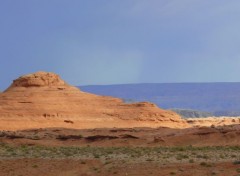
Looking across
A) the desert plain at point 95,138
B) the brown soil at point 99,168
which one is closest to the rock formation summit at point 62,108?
the desert plain at point 95,138

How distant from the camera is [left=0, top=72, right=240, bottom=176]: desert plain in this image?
22.3m

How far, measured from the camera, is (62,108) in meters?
57.8

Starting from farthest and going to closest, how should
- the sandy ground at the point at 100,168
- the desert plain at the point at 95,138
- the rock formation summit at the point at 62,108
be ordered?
the rock formation summit at the point at 62,108
the desert plain at the point at 95,138
the sandy ground at the point at 100,168

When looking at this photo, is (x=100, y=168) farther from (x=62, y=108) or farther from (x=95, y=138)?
(x=62, y=108)

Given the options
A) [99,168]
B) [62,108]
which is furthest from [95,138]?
[99,168]

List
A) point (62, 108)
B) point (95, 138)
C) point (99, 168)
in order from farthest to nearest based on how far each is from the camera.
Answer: point (62, 108)
point (95, 138)
point (99, 168)

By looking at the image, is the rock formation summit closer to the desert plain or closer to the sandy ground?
the desert plain

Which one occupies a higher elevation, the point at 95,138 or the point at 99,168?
the point at 95,138

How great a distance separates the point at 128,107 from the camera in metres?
61.1

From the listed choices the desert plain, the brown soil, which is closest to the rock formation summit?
the desert plain

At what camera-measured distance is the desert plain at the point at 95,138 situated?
73.0 feet

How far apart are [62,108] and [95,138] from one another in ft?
51.3

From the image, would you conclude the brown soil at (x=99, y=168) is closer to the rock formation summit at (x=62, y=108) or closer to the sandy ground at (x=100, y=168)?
the sandy ground at (x=100, y=168)

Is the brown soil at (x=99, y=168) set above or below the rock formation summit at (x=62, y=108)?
below
